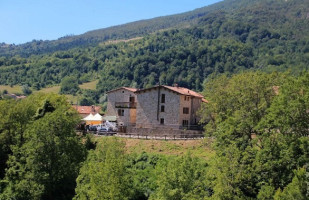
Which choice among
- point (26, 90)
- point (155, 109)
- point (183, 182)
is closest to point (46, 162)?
point (183, 182)

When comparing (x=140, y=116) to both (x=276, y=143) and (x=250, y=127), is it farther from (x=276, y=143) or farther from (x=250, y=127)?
(x=276, y=143)

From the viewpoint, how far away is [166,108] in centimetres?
6825

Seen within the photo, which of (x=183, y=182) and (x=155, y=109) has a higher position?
(x=183, y=182)

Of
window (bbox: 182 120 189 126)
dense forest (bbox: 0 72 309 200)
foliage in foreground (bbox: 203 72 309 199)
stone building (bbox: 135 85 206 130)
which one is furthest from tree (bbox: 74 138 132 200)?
window (bbox: 182 120 189 126)

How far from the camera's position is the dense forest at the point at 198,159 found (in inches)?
1294

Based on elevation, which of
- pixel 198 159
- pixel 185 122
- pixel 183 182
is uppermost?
pixel 183 182

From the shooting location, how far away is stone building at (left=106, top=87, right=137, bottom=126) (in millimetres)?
74438

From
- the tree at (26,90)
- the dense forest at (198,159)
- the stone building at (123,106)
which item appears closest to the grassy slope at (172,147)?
the dense forest at (198,159)

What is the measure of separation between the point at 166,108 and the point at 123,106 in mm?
10387

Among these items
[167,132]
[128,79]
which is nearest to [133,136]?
[167,132]

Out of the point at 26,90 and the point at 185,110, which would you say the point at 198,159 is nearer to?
the point at 185,110

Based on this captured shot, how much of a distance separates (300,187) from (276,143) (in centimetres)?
626

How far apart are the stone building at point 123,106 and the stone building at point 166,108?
4013 millimetres

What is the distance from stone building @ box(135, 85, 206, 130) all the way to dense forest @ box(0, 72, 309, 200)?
8216mm
